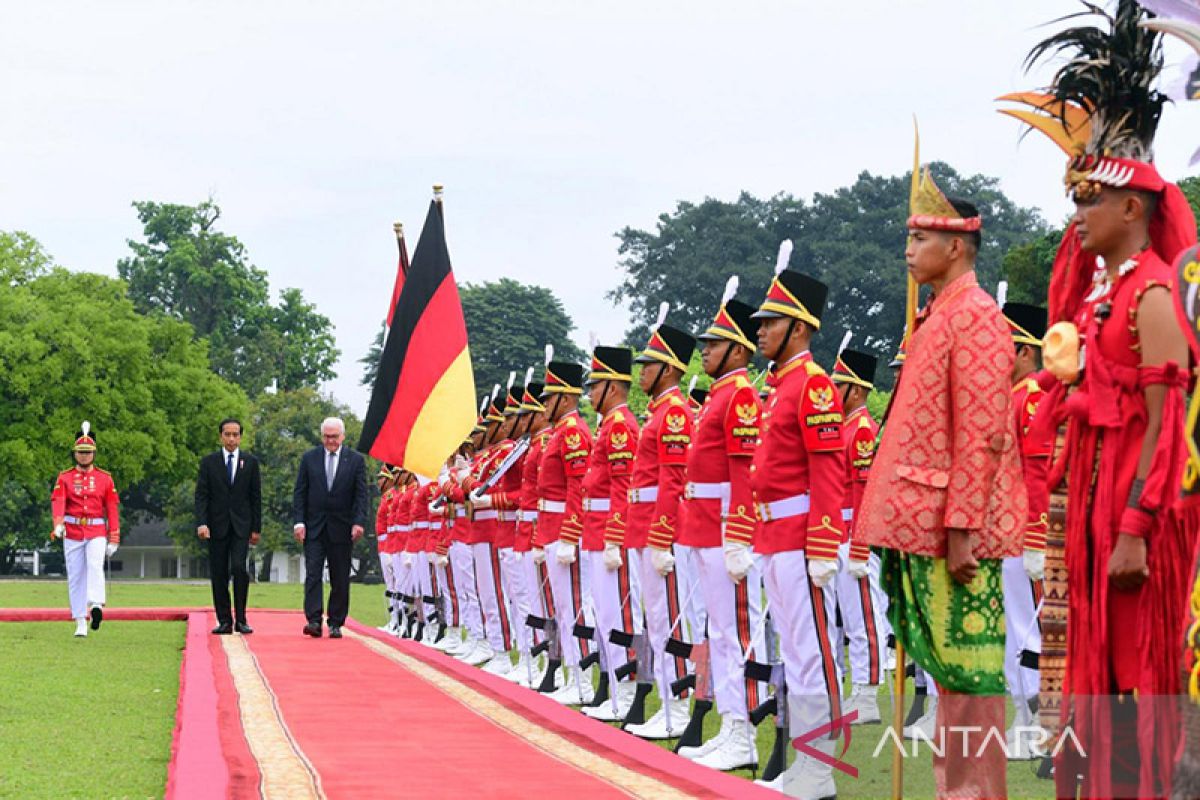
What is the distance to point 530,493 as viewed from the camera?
43.9ft

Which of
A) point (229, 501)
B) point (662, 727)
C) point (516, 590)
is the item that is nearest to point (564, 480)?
point (516, 590)

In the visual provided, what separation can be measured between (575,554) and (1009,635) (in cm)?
345

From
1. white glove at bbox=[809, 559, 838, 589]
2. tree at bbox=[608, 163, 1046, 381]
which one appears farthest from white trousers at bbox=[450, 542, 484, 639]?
tree at bbox=[608, 163, 1046, 381]

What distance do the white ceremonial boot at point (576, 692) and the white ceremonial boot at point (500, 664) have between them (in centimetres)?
233

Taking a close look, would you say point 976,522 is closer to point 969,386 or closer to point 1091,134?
point 969,386

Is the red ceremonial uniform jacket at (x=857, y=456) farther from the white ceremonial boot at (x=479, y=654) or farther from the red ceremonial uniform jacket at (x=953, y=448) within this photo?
the red ceremonial uniform jacket at (x=953, y=448)

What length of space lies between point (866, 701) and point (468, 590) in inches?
229

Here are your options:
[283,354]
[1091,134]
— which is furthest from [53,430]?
[1091,134]

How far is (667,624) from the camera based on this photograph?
32.8 ft

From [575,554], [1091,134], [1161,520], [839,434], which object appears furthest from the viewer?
[575,554]

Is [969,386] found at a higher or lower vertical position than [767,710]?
higher

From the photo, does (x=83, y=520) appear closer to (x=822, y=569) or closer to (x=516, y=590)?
(x=516, y=590)

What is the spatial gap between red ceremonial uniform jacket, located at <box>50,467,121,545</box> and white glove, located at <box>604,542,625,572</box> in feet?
29.8

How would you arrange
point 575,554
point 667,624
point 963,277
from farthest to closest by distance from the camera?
point 575,554
point 667,624
point 963,277
